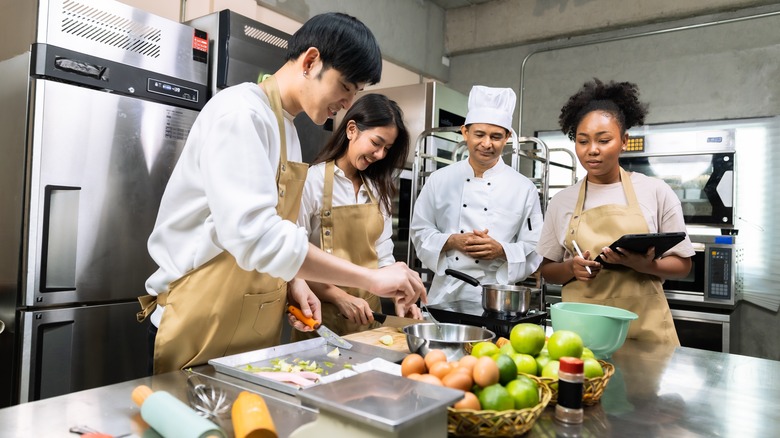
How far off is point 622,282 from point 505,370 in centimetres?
122

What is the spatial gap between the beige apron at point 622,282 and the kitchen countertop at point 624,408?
1.58 ft

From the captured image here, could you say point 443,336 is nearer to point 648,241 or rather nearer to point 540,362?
point 540,362

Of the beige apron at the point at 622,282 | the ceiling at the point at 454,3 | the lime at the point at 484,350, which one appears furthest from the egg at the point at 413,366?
the ceiling at the point at 454,3

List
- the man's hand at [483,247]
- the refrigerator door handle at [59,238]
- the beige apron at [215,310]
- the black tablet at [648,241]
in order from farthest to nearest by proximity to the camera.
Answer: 1. the man's hand at [483,247]
2. the refrigerator door handle at [59,238]
3. the black tablet at [648,241]
4. the beige apron at [215,310]

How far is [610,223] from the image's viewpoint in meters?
2.00

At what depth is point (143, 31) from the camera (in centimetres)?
227

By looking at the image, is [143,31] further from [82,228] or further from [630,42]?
[630,42]

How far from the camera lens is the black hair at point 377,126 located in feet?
6.61

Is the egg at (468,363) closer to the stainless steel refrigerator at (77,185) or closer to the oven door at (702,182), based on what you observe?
the stainless steel refrigerator at (77,185)

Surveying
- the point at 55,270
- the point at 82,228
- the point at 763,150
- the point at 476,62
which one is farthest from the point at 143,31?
the point at 763,150

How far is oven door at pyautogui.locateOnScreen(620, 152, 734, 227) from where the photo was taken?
11.8 ft

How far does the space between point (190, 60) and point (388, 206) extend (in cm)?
118

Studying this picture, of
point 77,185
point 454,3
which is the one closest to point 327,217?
point 77,185

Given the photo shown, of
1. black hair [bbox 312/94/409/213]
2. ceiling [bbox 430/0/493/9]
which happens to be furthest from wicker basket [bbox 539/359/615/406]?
ceiling [bbox 430/0/493/9]
